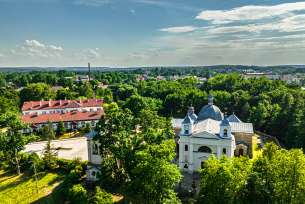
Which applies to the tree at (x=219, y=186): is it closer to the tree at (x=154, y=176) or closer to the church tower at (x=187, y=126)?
the tree at (x=154, y=176)

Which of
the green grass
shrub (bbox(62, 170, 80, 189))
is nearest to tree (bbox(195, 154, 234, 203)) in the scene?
shrub (bbox(62, 170, 80, 189))

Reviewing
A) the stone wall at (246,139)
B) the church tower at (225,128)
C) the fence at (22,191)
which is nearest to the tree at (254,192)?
the church tower at (225,128)

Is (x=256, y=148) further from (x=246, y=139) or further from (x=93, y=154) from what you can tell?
(x=93, y=154)

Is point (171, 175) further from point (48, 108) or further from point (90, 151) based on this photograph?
point (48, 108)

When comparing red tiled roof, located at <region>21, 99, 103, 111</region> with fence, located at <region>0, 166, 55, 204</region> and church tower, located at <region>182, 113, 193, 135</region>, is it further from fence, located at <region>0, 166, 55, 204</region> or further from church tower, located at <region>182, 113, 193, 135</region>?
church tower, located at <region>182, 113, 193, 135</region>

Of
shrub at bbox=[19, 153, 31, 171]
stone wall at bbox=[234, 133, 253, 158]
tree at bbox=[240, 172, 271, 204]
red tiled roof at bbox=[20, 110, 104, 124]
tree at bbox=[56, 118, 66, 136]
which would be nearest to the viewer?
tree at bbox=[240, 172, 271, 204]

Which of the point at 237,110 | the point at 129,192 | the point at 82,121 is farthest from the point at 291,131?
the point at 82,121
